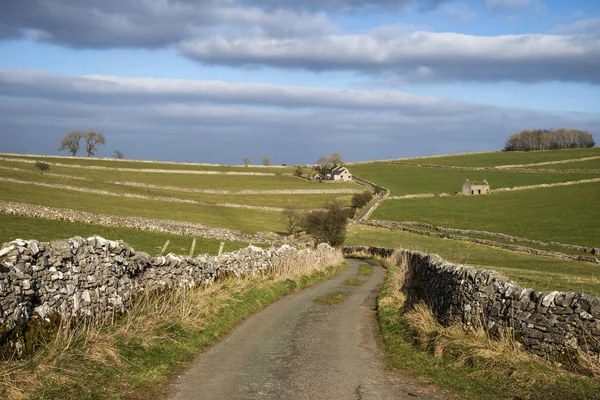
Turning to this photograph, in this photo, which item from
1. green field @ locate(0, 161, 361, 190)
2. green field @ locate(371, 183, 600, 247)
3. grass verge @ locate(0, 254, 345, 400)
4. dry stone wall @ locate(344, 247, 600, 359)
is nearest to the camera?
grass verge @ locate(0, 254, 345, 400)

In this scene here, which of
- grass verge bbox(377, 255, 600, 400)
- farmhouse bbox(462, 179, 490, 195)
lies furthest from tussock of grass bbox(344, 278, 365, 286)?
farmhouse bbox(462, 179, 490, 195)

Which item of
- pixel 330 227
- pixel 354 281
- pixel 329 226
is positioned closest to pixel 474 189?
pixel 330 227

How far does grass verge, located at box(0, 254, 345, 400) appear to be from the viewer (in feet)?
29.1

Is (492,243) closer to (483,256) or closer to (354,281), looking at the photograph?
(483,256)

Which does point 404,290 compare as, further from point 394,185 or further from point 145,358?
point 394,185

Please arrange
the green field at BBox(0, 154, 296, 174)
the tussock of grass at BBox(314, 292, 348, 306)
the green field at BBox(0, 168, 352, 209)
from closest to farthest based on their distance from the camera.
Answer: the tussock of grass at BBox(314, 292, 348, 306)
the green field at BBox(0, 168, 352, 209)
the green field at BBox(0, 154, 296, 174)

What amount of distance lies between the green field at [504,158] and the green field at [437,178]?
14.5 metres

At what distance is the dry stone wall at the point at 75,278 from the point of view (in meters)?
10.2

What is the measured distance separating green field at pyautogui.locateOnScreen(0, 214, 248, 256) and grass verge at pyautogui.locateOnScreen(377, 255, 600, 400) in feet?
71.1

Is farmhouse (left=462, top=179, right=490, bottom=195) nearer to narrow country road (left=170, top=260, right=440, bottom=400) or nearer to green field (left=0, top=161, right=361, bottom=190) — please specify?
green field (left=0, top=161, right=361, bottom=190)

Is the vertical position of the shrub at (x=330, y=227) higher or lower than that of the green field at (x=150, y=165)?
lower

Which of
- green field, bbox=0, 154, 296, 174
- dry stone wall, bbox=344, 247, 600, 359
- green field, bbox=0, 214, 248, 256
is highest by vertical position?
green field, bbox=0, 154, 296, 174

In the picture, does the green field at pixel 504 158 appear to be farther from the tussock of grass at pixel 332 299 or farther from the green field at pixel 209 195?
the tussock of grass at pixel 332 299

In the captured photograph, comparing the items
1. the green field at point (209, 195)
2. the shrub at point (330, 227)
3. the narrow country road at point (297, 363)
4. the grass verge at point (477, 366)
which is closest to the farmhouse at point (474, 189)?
the green field at point (209, 195)
